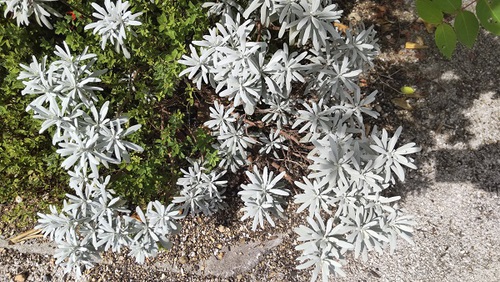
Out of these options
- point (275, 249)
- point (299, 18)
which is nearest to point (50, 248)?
point (275, 249)

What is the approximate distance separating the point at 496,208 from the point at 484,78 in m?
0.85

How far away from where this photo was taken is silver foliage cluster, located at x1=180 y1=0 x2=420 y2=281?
74.1 inches

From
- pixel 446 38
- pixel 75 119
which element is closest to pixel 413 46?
pixel 446 38

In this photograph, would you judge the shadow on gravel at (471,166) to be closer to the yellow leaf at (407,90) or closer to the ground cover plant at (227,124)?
the yellow leaf at (407,90)

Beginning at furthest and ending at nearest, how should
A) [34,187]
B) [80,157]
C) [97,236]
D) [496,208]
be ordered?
[496,208] < [34,187] < [97,236] < [80,157]

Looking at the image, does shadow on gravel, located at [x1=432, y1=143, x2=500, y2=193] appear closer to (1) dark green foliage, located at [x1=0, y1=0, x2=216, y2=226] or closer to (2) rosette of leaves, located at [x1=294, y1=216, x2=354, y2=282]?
(2) rosette of leaves, located at [x1=294, y1=216, x2=354, y2=282]

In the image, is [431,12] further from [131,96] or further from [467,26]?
[131,96]

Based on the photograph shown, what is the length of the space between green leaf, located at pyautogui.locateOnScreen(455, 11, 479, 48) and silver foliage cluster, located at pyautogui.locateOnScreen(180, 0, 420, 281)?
40 cm

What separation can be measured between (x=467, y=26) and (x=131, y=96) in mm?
1508

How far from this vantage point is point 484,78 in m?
2.98

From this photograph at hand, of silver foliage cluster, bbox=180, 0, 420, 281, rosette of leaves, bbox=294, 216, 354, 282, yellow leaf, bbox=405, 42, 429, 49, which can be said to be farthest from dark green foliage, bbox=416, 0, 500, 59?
yellow leaf, bbox=405, 42, 429, 49

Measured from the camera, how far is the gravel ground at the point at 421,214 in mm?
2666

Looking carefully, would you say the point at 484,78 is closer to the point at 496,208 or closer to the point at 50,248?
the point at 496,208

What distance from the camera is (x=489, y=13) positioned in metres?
1.66
